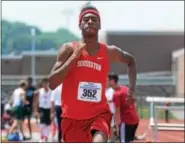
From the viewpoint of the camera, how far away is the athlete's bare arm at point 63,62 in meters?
5.48

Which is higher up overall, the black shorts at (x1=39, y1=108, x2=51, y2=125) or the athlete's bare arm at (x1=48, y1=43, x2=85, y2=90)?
the athlete's bare arm at (x1=48, y1=43, x2=85, y2=90)

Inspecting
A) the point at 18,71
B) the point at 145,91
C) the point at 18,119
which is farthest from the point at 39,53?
the point at 18,119

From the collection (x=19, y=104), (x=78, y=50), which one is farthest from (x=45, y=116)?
(x=78, y=50)

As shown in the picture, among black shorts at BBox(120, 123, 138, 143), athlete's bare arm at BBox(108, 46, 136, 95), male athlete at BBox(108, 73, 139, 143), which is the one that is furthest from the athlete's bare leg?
black shorts at BBox(120, 123, 138, 143)

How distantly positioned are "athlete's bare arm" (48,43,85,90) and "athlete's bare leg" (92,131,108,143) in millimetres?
644

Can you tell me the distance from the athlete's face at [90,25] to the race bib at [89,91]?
0.52m

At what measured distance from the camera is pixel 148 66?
202 feet

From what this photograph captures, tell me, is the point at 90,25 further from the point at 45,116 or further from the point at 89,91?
the point at 45,116

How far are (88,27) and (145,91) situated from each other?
40502 mm

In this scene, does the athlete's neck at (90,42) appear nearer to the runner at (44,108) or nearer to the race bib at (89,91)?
the race bib at (89,91)

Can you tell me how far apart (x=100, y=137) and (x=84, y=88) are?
20.5 inches

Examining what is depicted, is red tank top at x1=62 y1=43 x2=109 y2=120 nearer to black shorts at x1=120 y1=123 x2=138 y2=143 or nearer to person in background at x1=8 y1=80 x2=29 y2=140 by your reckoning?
black shorts at x1=120 y1=123 x2=138 y2=143

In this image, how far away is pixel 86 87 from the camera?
5.71m

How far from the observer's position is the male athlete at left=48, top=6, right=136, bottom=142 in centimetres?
566
